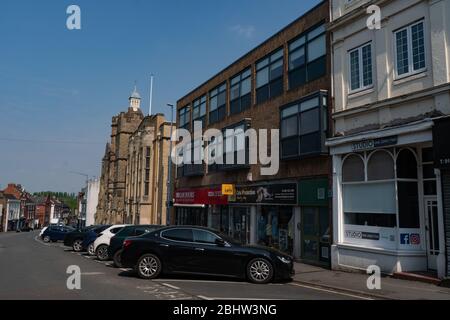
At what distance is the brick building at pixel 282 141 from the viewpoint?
1647 centimetres

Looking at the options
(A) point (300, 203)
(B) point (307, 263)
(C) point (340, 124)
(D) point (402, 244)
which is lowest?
(B) point (307, 263)

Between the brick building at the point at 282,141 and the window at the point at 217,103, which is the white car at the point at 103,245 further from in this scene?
the window at the point at 217,103

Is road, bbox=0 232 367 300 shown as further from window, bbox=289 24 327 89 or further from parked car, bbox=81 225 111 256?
window, bbox=289 24 327 89

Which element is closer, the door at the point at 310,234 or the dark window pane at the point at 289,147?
the door at the point at 310,234

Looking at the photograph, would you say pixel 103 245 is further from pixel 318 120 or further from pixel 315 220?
pixel 318 120

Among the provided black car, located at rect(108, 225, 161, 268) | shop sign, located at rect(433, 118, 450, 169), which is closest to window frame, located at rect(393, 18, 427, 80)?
shop sign, located at rect(433, 118, 450, 169)

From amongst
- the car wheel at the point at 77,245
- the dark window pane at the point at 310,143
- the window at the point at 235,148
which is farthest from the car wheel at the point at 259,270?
the car wheel at the point at 77,245

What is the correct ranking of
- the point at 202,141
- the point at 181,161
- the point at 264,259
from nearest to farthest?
the point at 264,259 → the point at 202,141 → the point at 181,161

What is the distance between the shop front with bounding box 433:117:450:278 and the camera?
1129cm

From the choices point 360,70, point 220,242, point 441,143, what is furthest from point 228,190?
point 441,143
